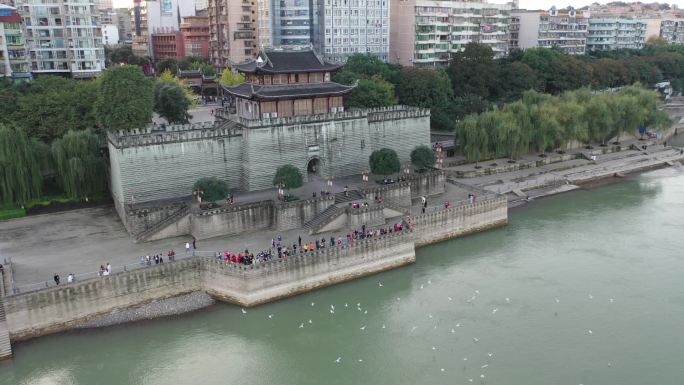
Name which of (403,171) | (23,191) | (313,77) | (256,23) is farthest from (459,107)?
(23,191)

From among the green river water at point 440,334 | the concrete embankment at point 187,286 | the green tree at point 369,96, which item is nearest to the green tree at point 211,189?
the concrete embankment at point 187,286

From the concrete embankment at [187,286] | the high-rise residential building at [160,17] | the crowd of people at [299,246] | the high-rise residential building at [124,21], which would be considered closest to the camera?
the concrete embankment at [187,286]

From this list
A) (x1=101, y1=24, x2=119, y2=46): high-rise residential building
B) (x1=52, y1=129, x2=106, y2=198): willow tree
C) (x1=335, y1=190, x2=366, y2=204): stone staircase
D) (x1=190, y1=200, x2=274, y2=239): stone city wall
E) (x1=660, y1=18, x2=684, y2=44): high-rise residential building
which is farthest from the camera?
(x1=101, y1=24, x2=119, y2=46): high-rise residential building

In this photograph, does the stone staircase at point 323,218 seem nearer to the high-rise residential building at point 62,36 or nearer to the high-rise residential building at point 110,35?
the high-rise residential building at point 62,36

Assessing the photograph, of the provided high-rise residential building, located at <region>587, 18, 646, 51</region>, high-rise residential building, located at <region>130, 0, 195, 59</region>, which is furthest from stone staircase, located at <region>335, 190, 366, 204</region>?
high-rise residential building, located at <region>587, 18, 646, 51</region>

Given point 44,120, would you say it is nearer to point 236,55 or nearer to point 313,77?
point 313,77

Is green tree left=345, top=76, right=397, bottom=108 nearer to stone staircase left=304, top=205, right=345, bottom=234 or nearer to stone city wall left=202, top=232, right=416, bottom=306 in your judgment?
stone staircase left=304, top=205, right=345, bottom=234
